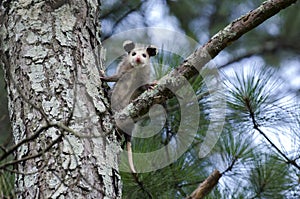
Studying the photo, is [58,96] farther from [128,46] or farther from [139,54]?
[128,46]

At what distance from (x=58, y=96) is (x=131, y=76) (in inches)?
41.1

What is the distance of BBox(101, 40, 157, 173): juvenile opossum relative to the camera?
2.53 m

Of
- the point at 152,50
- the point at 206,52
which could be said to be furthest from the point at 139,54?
the point at 206,52

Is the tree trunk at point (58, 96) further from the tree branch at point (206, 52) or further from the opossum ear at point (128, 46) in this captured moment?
the opossum ear at point (128, 46)

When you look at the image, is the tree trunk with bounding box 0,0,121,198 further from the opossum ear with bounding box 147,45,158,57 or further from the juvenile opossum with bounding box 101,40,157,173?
the opossum ear with bounding box 147,45,158,57

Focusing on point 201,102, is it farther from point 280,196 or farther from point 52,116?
point 52,116

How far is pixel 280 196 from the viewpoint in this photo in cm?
289

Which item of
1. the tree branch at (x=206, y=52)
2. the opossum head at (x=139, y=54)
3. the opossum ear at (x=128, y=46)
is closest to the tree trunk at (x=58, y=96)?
the tree branch at (x=206, y=52)

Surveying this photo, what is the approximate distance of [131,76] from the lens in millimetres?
2895

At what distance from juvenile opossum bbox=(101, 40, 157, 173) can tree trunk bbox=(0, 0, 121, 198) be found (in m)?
0.39

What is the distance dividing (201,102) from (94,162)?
1122mm

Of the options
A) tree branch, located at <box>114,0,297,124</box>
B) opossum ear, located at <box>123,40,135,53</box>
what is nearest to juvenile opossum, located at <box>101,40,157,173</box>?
opossum ear, located at <box>123,40,135,53</box>

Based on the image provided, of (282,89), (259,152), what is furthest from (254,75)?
(259,152)

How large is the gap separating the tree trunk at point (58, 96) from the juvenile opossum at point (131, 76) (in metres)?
0.39
